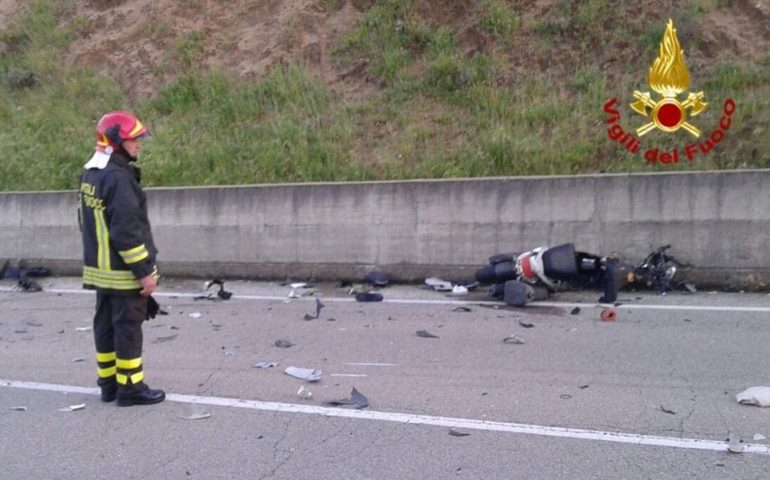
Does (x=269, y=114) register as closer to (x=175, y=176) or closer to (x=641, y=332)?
(x=175, y=176)

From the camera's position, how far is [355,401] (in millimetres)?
6586

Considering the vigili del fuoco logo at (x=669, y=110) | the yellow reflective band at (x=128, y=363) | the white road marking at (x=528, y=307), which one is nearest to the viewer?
the yellow reflective band at (x=128, y=363)

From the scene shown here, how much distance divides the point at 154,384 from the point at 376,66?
1052 centimetres

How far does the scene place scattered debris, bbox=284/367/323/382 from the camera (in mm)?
7242

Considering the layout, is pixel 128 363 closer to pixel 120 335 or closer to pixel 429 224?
pixel 120 335

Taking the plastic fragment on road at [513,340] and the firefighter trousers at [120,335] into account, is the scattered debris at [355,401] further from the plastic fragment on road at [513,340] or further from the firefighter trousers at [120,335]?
the plastic fragment on road at [513,340]

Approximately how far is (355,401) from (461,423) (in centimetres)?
92

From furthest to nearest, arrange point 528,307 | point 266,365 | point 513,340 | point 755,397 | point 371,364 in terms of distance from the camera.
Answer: point 528,307 < point 513,340 < point 266,365 < point 371,364 < point 755,397

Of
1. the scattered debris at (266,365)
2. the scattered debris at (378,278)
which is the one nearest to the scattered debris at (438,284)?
the scattered debris at (378,278)

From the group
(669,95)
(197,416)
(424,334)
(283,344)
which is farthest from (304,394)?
(669,95)

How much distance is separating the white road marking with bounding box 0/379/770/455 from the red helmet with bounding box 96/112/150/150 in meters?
2.00

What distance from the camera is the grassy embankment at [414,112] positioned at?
13.2 m

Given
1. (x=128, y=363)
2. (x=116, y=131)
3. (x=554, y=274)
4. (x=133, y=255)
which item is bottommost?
(x=128, y=363)

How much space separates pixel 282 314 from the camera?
10.0 m
